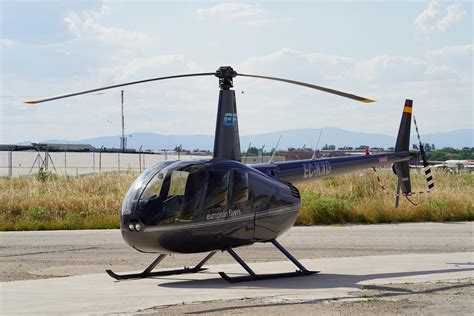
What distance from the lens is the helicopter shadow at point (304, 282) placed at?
12164 millimetres

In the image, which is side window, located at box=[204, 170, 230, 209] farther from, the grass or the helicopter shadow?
the grass

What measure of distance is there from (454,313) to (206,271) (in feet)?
18.0

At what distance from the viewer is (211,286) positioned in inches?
484

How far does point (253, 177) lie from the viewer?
13109mm

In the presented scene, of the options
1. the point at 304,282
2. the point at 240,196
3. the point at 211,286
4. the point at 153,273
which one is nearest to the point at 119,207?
the point at 153,273

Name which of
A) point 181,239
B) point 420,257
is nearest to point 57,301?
point 181,239

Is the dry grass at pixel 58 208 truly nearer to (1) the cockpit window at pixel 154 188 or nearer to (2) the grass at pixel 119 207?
(2) the grass at pixel 119 207

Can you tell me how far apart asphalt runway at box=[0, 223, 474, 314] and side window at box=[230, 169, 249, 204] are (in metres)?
1.42

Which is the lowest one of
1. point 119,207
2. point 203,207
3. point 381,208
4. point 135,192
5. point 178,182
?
point 381,208

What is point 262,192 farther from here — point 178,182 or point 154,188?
point 154,188

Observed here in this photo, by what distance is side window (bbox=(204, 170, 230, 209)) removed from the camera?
12.3 metres

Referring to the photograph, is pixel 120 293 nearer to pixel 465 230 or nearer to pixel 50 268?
pixel 50 268

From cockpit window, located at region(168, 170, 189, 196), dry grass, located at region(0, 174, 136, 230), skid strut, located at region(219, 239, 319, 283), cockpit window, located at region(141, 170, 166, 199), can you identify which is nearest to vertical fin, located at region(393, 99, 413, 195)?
skid strut, located at region(219, 239, 319, 283)

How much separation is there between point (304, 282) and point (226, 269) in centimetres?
230
